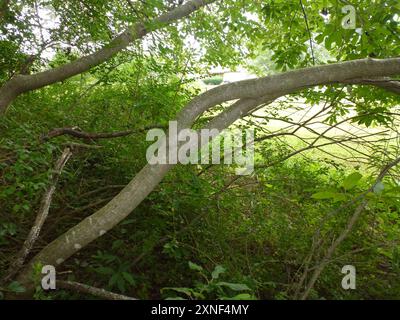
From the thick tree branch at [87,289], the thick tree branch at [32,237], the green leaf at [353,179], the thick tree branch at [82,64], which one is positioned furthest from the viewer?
the thick tree branch at [82,64]

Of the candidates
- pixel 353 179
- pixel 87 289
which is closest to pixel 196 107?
pixel 353 179

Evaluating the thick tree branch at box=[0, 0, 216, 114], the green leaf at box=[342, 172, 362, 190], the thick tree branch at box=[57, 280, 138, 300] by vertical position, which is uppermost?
the thick tree branch at box=[0, 0, 216, 114]

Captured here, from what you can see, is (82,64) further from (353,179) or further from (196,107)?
(353,179)

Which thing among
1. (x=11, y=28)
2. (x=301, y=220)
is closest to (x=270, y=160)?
(x=301, y=220)

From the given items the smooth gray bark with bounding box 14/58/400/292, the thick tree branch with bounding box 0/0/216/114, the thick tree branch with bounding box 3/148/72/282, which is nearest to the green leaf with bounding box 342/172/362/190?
the smooth gray bark with bounding box 14/58/400/292

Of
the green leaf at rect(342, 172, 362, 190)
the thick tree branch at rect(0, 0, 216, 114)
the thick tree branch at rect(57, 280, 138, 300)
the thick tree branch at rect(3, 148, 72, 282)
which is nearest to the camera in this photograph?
the green leaf at rect(342, 172, 362, 190)

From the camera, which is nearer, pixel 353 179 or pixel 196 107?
pixel 353 179

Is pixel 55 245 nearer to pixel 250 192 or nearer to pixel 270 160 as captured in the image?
pixel 250 192

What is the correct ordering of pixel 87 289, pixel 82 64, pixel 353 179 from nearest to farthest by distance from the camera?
pixel 353 179 → pixel 87 289 → pixel 82 64

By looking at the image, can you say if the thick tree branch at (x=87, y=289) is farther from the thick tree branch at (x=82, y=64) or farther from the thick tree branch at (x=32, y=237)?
the thick tree branch at (x=82, y=64)

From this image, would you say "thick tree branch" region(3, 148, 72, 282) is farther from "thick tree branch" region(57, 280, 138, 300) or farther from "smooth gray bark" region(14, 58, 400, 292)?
"thick tree branch" region(57, 280, 138, 300)

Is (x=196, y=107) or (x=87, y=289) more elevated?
(x=196, y=107)

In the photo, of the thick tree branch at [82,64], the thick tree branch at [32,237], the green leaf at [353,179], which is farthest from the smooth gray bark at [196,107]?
the thick tree branch at [82,64]

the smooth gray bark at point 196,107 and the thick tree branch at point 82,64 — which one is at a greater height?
the thick tree branch at point 82,64
